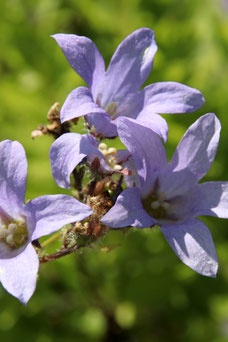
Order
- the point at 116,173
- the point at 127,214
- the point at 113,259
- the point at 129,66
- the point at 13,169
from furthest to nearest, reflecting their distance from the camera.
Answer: the point at 113,259 < the point at 129,66 < the point at 116,173 < the point at 13,169 < the point at 127,214

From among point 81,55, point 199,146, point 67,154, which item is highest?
point 81,55

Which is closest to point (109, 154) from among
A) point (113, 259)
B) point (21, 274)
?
point (21, 274)

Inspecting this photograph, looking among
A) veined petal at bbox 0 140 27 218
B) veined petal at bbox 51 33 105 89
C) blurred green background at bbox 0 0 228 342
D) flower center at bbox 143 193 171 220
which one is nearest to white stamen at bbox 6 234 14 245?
veined petal at bbox 0 140 27 218

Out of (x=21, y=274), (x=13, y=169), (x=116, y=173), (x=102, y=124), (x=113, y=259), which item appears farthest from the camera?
(x=113, y=259)

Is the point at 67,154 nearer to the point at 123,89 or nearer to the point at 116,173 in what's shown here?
the point at 116,173

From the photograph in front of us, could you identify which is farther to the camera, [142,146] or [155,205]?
[155,205]

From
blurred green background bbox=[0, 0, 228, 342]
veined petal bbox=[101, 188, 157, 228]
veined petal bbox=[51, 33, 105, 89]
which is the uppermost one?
veined petal bbox=[51, 33, 105, 89]

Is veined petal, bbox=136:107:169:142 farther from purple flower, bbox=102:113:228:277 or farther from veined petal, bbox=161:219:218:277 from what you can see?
veined petal, bbox=161:219:218:277

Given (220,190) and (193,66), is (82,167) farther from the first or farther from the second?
(193,66)
